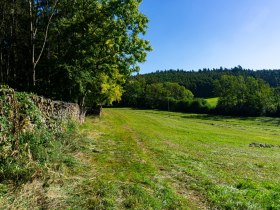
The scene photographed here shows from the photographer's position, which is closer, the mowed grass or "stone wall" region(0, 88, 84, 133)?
"stone wall" region(0, 88, 84, 133)

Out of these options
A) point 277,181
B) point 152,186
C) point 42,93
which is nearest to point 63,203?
point 152,186

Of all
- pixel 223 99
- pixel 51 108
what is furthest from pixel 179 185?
pixel 223 99

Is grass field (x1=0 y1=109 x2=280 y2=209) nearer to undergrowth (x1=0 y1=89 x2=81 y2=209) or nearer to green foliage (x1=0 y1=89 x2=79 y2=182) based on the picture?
undergrowth (x1=0 y1=89 x2=81 y2=209)

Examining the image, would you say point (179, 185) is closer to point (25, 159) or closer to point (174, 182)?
point (174, 182)

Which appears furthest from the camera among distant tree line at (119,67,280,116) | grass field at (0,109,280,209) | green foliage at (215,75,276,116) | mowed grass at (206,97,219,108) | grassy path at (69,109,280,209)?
mowed grass at (206,97,219,108)

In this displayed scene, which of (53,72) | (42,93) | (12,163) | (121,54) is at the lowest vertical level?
(12,163)

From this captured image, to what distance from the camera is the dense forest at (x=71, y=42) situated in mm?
24641

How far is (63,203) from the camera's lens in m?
7.23

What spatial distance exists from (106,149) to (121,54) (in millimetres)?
16278

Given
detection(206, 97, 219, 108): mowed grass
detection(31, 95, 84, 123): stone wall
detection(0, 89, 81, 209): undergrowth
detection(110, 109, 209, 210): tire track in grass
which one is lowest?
detection(110, 109, 209, 210): tire track in grass

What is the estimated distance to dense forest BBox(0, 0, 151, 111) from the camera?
2464cm

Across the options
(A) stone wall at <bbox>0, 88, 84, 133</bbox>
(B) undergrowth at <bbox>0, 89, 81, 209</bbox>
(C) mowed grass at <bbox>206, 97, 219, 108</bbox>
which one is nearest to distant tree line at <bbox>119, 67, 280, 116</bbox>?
(C) mowed grass at <bbox>206, 97, 219, 108</bbox>

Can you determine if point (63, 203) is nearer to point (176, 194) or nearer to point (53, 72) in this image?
point (176, 194)

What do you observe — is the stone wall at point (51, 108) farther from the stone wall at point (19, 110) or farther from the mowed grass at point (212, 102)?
the mowed grass at point (212, 102)
